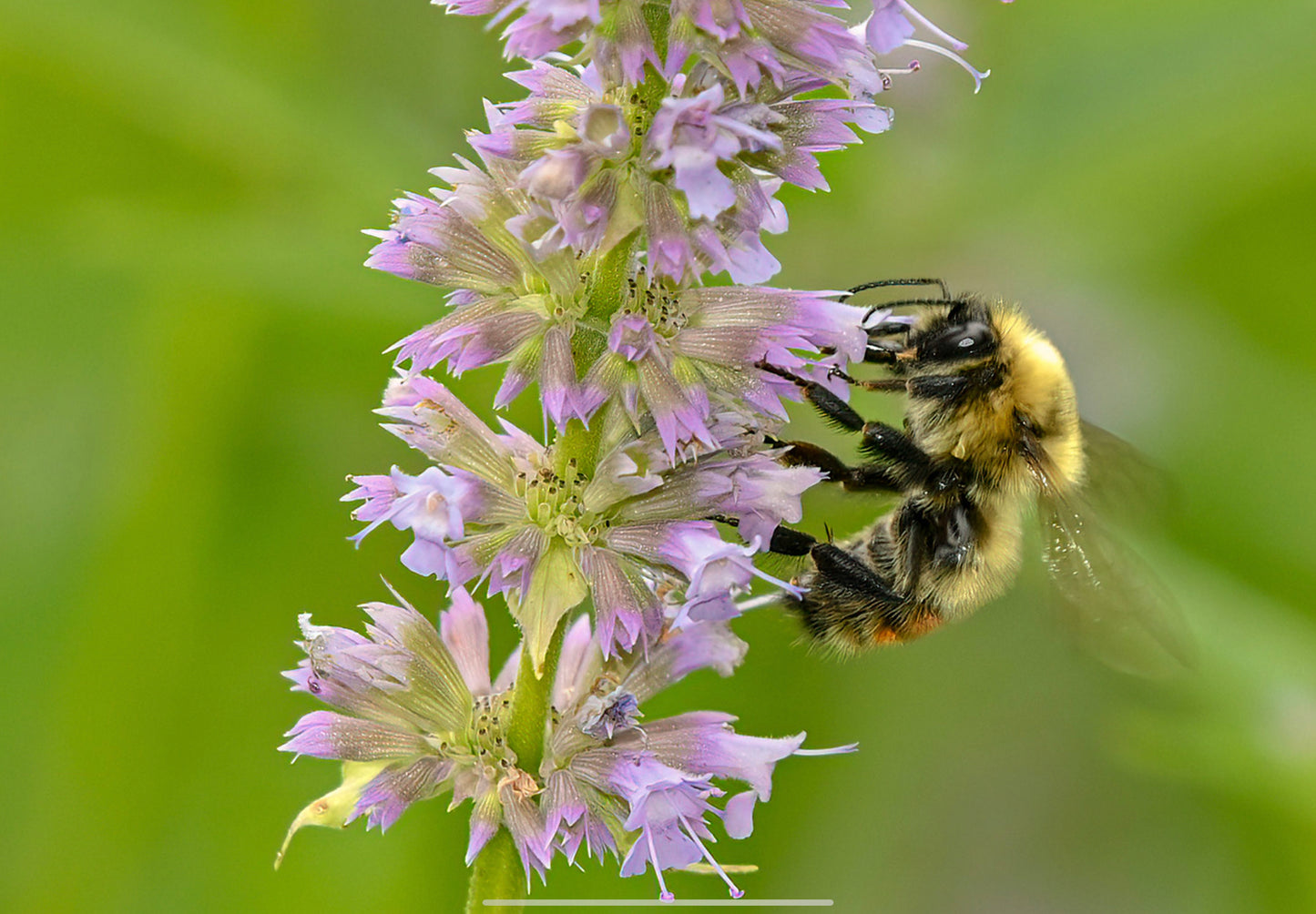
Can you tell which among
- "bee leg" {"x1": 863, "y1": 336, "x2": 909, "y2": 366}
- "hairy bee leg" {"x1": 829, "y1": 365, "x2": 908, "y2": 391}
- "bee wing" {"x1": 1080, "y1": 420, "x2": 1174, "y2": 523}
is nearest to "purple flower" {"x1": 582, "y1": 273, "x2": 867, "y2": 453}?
"bee leg" {"x1": 863, "y1": 336, "x2": 909, "y2": 366}

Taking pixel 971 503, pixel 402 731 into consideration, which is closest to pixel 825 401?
pixel 971 503

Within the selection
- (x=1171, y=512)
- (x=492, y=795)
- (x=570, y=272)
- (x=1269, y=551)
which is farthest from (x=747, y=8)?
(x=1269, y=551)

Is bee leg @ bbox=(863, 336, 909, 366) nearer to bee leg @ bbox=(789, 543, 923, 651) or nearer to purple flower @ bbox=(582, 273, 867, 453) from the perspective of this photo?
bee leg @ bbox=(789, 543, 923, 651)

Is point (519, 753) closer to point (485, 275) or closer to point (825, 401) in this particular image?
point (485, 275)

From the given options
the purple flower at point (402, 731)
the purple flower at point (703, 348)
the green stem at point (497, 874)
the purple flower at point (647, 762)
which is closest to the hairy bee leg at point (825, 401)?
the purple flower at point (703, 348)

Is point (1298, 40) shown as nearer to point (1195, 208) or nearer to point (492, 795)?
point (1195, 208)

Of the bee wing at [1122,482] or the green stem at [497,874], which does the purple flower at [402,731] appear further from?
the bee wing at [1122,482]
